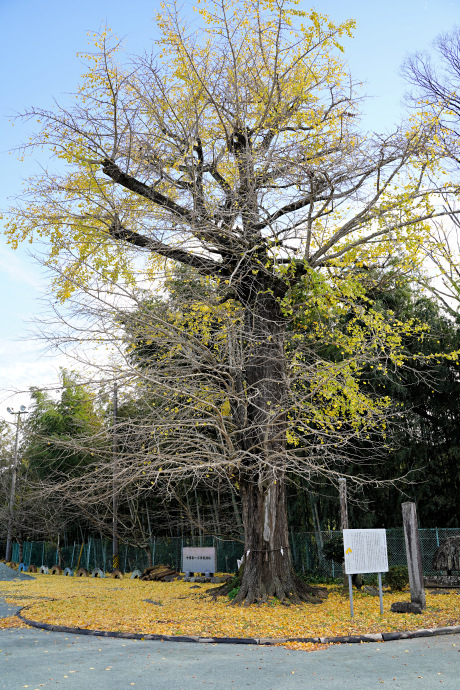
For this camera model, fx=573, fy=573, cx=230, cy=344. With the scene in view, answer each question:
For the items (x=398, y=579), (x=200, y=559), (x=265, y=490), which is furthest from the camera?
(x=200, y=559)

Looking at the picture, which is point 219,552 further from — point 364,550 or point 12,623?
point 364,550

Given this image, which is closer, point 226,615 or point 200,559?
point 226,615

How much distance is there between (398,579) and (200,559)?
23.7 ft

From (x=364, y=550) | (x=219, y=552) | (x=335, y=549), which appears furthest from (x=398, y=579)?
(x=219, y=552)

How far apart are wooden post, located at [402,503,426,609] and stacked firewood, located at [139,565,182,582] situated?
445 inches

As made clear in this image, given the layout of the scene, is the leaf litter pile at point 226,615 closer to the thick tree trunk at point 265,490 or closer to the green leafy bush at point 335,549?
the thick tree trunk at point 265,490

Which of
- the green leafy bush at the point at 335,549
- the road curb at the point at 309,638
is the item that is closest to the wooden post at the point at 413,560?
the road curb at the point at 309,638

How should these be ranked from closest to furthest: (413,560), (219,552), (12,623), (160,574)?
(12,623) → (413,560) → (160,574) → (219,552)

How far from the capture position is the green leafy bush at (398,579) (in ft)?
43.9

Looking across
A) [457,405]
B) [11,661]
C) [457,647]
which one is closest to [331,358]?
[457,405]

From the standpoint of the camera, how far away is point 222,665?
6.22m

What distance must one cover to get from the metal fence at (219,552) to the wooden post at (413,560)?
18.5 ft

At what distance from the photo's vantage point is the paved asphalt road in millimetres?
5426

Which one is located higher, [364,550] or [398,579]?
[364,550]
